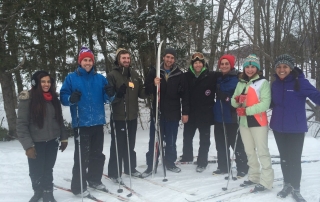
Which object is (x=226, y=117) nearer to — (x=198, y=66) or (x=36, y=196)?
(x=198, y=66)

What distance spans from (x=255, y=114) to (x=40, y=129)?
2.72 m

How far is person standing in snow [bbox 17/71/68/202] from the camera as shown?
3.24 metres

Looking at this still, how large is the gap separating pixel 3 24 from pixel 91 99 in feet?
19.9

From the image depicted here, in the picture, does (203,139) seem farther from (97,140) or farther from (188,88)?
(97,140)

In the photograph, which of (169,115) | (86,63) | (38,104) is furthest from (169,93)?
(38,104)

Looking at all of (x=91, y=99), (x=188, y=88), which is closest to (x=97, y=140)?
(x=91, y=99)

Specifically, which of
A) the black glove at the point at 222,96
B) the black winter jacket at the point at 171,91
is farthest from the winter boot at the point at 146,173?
the black glove at the point at 222,96

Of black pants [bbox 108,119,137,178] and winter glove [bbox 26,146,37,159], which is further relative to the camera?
black pants [bbox 108,119,137,178]

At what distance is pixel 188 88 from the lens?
15.2ft

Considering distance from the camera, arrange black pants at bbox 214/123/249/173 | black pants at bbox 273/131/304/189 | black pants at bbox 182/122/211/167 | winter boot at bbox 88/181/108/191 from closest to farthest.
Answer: black pants at bbox 273/131/304/189 → winter boot at bbox 88/181/108/191 → black pants at bbox 214/123/249/173 → black pants at bbox 182/122/211/167

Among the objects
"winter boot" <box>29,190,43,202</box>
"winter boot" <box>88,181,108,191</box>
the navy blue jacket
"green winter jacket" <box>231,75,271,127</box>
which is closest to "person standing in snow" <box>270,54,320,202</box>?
"green winter jacket" <box>231,75,271,127</box>

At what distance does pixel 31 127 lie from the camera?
10.9 feet

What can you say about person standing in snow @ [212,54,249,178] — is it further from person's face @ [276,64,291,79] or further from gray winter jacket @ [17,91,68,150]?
gray winter jacket @ [17,91,68,150]

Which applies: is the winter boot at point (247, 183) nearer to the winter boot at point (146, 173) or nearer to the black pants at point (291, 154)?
the black pants at point (291, 154)
